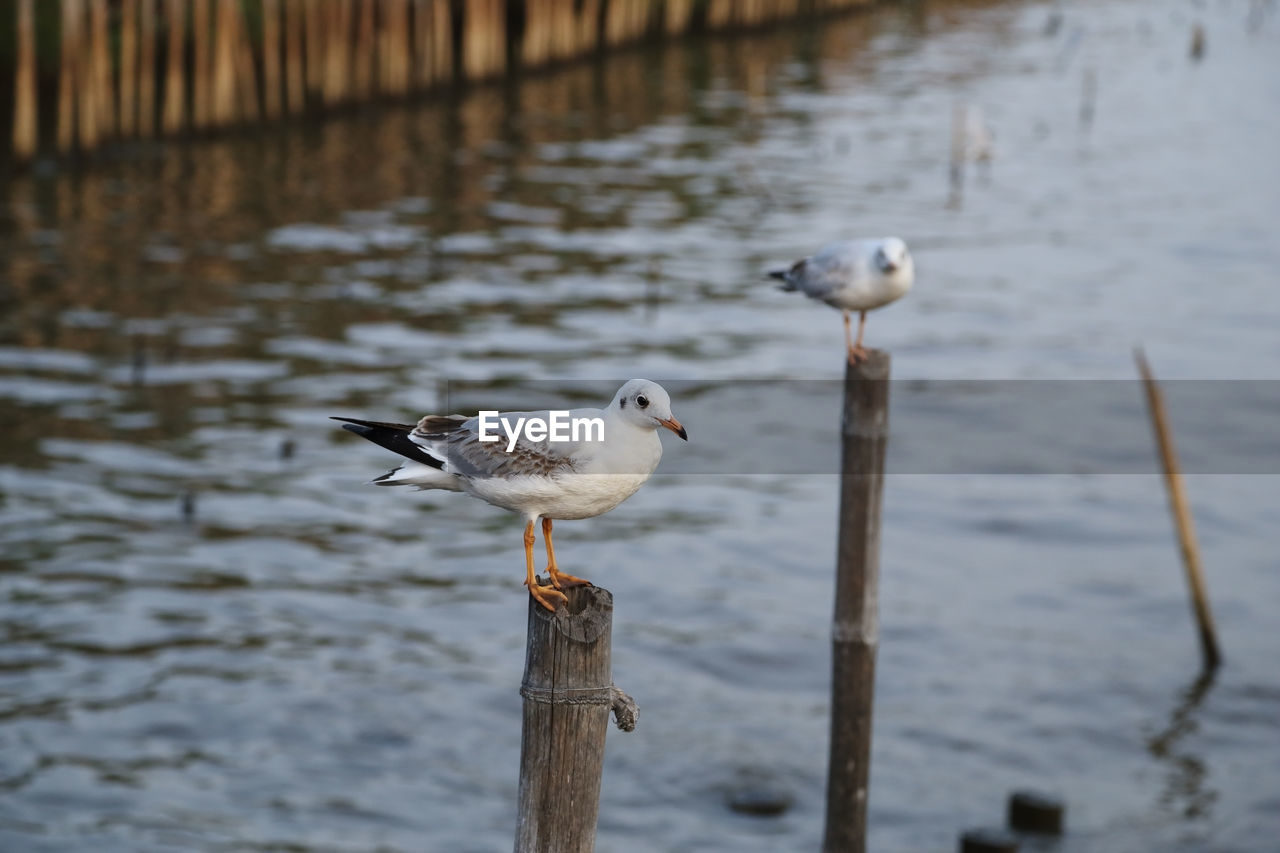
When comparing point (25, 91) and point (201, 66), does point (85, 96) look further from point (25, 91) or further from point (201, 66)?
point (201, 66)

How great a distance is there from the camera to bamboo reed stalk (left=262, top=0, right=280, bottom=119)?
36719 mm

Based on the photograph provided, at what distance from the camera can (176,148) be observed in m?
35.6

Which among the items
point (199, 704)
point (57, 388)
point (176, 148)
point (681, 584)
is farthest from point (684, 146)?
point (199, 704)

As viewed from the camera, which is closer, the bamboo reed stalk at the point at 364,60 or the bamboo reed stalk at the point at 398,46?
the bamboo reed stalk at the point at 364,60

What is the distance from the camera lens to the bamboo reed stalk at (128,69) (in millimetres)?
33375

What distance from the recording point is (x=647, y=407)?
16.9ft

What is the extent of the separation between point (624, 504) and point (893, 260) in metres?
9.31

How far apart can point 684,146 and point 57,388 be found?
74.2 feet

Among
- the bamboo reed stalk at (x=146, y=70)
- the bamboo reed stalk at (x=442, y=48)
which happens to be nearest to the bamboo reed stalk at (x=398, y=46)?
the bamboo reed stalk at (x=442, y=48)

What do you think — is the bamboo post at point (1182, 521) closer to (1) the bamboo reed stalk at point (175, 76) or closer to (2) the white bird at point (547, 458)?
(2) the white bird at point (547, 458)

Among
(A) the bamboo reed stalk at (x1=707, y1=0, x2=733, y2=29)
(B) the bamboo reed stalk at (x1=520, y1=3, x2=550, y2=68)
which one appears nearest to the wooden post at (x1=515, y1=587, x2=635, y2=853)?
(B) the bamboo reed stalk at (x1=520, y1=3, x2=550, y2=68)

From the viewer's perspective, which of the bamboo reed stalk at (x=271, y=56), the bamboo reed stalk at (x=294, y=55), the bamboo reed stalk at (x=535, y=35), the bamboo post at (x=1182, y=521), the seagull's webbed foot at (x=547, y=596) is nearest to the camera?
the seagull's webbed foot at (x=547, y=596)

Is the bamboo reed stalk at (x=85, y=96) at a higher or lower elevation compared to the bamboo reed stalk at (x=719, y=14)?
lower

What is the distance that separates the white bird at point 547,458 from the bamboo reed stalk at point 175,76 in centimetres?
3081
